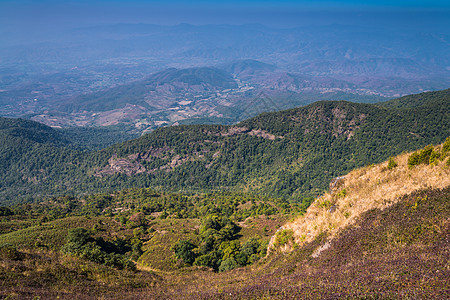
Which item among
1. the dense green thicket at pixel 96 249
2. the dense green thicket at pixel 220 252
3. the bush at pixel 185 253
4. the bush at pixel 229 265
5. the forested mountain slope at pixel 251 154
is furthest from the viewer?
the forested mountain slope at pixel 251 154

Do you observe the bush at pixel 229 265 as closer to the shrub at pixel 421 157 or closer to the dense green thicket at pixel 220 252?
the dense green thicket at pixel 220 252

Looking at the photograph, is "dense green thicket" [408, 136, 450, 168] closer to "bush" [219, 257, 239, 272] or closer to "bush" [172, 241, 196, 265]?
"bush" [219, 257, 239, 272]

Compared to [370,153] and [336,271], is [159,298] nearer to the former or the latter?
[336,271]

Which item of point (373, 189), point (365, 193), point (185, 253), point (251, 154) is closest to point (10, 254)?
point (185, 253)

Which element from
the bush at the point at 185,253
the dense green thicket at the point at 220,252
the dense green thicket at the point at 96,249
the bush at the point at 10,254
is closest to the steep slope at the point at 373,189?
the dense green thicket at the point at 220,252

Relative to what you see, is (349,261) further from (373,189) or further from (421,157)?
(421,157)

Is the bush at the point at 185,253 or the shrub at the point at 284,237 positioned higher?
the shrub at the point at 284,237

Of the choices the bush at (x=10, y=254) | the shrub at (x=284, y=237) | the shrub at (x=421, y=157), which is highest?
the shrub at (x=421, y=157)
